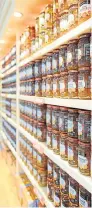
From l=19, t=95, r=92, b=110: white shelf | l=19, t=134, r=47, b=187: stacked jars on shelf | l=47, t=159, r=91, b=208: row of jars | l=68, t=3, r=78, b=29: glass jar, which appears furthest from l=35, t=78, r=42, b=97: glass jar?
l=68, t=3, r=78, b=29: glass jar

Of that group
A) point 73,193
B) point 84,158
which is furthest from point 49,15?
point 73,193

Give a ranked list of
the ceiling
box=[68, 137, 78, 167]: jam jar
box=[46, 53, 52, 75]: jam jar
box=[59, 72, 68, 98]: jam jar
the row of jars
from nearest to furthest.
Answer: the row of jars, box=[68, 137, 78, 167]: jam jar, box=[59, 72, 68, 98]: jam jar, box=[46, 53, 52, 75]: jam jar, the ceiling

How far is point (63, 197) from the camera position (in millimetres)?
1566

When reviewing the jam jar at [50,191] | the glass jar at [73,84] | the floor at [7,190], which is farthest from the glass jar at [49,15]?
the floor at [7,190]

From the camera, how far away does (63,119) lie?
154cm

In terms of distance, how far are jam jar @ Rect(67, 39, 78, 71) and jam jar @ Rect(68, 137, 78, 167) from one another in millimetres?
354

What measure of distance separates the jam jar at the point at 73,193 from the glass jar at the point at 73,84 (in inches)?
17.1

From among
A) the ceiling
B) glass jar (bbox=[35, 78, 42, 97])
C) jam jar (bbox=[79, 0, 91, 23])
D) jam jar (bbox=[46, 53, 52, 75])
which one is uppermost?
the ceiling

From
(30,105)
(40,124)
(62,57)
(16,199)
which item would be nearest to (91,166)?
(62,57)

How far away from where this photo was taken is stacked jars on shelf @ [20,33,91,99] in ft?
4.09

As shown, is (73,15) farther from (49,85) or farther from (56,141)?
(56,141)

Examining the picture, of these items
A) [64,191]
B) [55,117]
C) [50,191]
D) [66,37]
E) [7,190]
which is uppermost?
[66,37]

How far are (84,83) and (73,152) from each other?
365 mm

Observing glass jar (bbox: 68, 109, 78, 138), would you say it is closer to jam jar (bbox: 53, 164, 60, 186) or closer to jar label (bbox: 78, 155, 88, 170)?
jar label (bbox: 78, 155, 88, 170)
